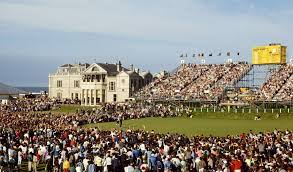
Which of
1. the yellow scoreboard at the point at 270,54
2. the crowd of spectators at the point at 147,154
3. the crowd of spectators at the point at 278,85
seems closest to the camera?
the crowd of spectators at the point at 147,154

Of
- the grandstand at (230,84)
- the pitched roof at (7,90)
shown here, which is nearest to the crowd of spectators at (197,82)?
the grandstand at (230,84)

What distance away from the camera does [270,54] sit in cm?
8600

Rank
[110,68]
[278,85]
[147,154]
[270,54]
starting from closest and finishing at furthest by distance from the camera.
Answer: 1. [147,154]
2. [278,85]
3. [270,54]
4. [110,68]

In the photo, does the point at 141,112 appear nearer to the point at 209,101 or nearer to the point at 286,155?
the point at 209,101

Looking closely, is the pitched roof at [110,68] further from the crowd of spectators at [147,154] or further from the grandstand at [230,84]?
the crowd of spectators at [147,154]

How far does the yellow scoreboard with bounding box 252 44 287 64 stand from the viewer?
85.1 m

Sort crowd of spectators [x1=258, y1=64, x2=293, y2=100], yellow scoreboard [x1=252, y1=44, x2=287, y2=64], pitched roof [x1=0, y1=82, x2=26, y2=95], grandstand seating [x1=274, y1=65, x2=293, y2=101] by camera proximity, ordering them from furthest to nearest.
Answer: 1. pitched roof [x1=0, y1=82, x2=26, y2=95]
2. yellow scoreboard [x1=252, y1=44, x2=287, y2=64]
3. crowd of spectators [x1=258, y1=64, x2=293, y2=100]
4. grandstand seating [x1=274, y1=65, x2=293, y2=101]

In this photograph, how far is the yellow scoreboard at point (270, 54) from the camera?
8512cm

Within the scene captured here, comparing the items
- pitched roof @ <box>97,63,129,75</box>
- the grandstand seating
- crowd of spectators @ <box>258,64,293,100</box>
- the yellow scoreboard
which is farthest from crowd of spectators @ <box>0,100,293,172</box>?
pitched roof @ <box>97,63,129,75</box>

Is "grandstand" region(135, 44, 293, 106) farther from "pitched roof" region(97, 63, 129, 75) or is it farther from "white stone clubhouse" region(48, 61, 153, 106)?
"pitched roof" region(97, 63, 129, 75)

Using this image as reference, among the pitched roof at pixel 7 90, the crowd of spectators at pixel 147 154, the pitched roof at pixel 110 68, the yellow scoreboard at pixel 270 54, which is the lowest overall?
the crowd of spectators at pixel 147 154

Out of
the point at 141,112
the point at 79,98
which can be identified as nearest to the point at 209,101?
the point at 141,112

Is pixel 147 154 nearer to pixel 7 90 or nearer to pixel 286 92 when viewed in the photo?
pixel 286 92

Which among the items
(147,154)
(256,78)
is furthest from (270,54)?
(147,154)
